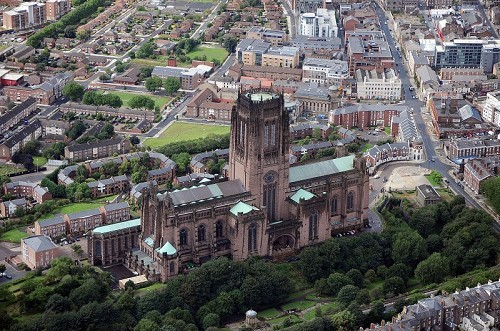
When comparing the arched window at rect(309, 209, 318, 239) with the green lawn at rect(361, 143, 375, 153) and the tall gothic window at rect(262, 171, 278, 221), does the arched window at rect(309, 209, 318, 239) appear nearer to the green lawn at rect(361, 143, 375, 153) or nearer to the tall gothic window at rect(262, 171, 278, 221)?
the tall gothic window at rect(262, 171, 278, 221)

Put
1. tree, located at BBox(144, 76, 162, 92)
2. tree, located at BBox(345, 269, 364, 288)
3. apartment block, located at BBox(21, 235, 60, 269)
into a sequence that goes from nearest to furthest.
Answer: tree, located at BBox(345, 269, 364, 288), apartment block, located at BBox(21, 235, 60, 269), tree, located at BBox(144, 76, 162, 92)

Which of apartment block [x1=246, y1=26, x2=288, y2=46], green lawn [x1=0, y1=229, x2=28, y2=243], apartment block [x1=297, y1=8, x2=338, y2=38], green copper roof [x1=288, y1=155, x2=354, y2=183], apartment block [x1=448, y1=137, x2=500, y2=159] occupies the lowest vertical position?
green lawn [x1=0, y1=229, x2=28, y2=243]

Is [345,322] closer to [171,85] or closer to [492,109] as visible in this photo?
[492,109]

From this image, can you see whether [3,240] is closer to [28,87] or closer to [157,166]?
[157,166]

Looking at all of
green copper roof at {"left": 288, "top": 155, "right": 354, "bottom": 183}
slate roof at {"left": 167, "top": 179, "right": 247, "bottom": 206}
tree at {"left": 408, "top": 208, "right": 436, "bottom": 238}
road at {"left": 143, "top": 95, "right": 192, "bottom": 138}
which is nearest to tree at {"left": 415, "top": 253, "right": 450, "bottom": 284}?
tree at {"left": 408, "top": 208, "right": 436, "bottom": 238}

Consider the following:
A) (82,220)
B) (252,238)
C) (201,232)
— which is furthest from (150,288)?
(82,220)

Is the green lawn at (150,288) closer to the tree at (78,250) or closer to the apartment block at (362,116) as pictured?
the tree at (78,250)
